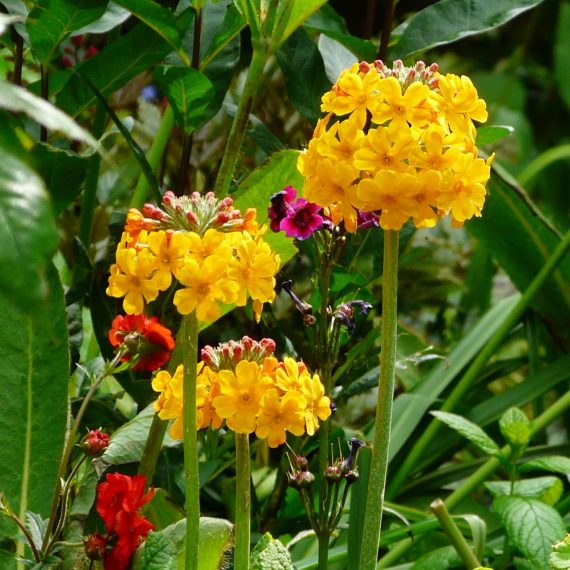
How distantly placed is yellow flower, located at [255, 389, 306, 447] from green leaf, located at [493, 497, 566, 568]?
40 centimetres

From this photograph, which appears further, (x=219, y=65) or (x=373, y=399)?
(x=373, y=399)

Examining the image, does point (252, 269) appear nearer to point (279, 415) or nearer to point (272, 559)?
point (279, 415)

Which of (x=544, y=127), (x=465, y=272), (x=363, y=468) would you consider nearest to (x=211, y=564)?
(x=363, y=468)

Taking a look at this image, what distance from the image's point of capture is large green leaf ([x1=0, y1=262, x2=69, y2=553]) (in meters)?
0.85

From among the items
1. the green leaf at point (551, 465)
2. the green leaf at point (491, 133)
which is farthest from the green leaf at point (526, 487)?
the green leaf at point (491, 133)

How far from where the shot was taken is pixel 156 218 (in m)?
0.61

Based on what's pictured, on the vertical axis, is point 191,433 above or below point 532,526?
above

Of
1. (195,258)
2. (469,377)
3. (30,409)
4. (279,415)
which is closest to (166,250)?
(195,258)

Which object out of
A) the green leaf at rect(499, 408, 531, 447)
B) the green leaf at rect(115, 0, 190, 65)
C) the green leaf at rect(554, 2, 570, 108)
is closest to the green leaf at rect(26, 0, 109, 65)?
the green leaf at rect(115, 0, 190, 65)

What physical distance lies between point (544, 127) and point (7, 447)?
2.61 metres

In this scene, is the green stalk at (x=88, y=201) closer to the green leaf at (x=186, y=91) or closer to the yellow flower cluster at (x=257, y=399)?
the green leaf at (x=186, y=91)

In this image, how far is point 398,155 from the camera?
24.1 inches

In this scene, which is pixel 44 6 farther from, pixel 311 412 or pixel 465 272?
pixel 465 272

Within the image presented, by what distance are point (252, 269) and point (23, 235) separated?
0.25m
